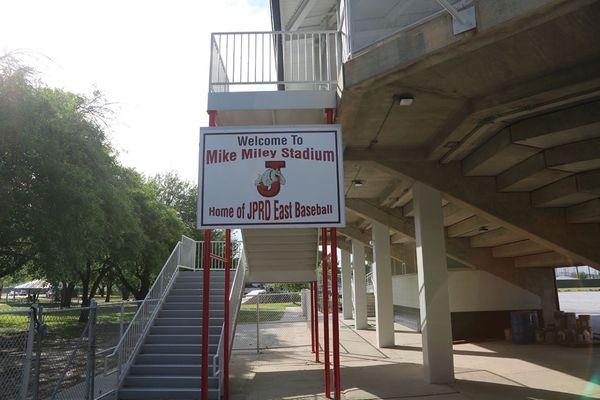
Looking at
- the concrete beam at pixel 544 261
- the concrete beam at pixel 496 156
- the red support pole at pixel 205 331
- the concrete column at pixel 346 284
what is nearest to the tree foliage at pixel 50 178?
the red support pole at pixel 205 331

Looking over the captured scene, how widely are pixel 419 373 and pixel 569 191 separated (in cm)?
490

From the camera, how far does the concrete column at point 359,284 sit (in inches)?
759

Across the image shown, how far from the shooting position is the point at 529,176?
27.6 ft

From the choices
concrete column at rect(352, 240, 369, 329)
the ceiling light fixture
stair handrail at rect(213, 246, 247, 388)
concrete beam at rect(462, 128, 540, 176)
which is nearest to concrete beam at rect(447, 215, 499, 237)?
concrete beam at rect(462, 128, 540, 176)

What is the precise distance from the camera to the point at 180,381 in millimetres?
8539

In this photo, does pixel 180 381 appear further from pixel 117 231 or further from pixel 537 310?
pixel 537 310

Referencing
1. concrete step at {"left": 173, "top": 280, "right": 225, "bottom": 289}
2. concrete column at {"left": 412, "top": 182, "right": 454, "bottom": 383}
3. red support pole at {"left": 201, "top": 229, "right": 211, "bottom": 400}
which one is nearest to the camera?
red support pole at {"left": 201, "top": 229, "right": 211, "bottom": 400}

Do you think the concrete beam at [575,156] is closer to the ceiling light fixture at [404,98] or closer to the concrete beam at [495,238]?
the ceiling light fixture at [404,98]

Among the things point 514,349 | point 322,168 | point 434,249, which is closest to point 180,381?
point 322,168

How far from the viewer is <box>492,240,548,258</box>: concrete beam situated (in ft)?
42.3

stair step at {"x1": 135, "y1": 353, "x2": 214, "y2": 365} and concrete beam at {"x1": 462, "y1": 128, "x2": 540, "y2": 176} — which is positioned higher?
concrete beam at {"x1": 462, "y1": 128, "x2": 540, "y2": 176}

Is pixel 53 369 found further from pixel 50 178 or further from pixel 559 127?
pixel 559 127

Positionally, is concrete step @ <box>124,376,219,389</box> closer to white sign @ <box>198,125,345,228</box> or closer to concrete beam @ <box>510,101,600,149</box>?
white sign @ <box>198,125,345,228</box>

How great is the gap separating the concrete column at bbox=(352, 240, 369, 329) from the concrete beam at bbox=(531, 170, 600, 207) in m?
10.5
